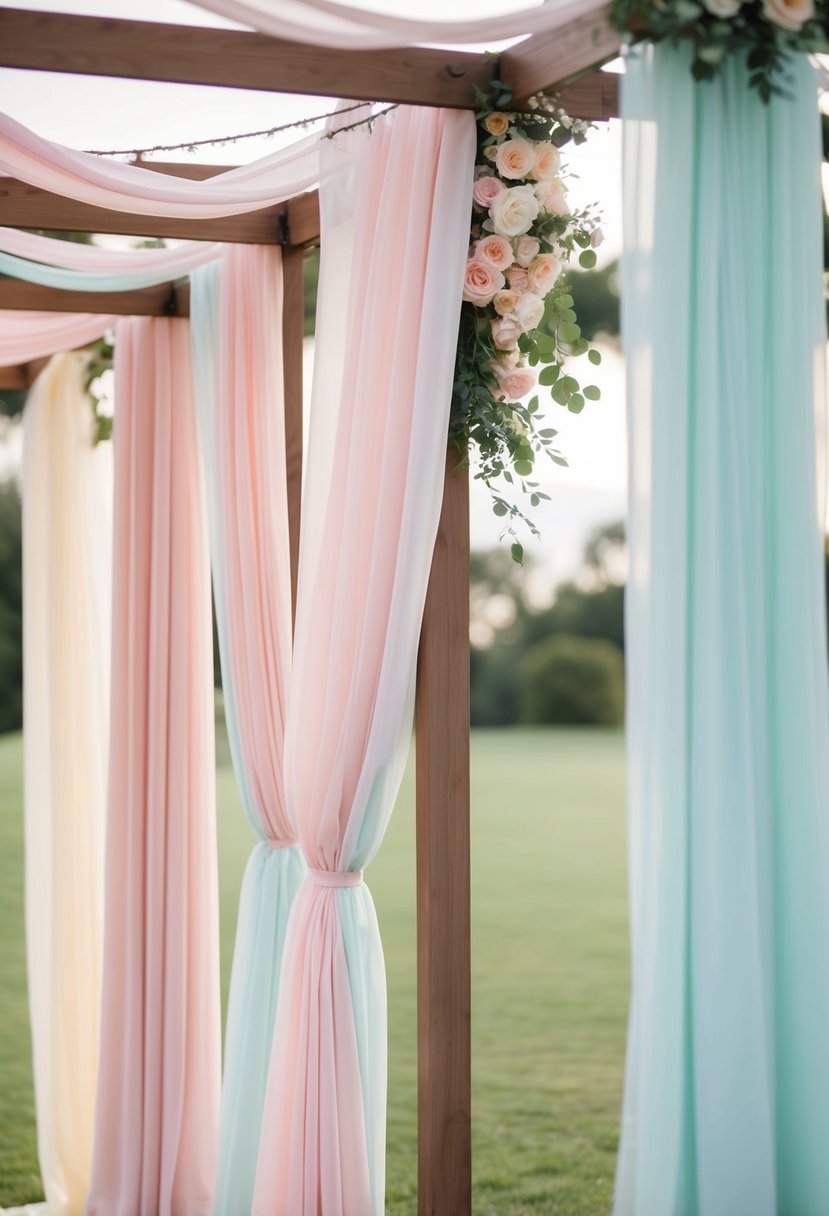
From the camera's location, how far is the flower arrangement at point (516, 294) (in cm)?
273

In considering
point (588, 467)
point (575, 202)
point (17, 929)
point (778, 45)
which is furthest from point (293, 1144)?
point (588, 467)

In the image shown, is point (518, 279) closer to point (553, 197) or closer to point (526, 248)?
point (526, 248)

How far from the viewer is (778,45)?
1.99 m

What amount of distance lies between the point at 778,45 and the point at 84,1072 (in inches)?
139

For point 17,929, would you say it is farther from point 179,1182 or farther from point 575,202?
point 575,202

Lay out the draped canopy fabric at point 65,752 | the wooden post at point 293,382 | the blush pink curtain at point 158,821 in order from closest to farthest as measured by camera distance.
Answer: the wooden post at point 293,382 → the blush pink curtain at point 158,821 → the draped canopy fabric at point 65,752

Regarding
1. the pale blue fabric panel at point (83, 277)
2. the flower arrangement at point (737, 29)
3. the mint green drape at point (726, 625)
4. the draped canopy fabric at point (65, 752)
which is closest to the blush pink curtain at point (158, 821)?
the pale blue fabric panel at point (83, 277)

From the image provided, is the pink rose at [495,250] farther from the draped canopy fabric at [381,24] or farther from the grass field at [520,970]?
the grass field at [520,970]

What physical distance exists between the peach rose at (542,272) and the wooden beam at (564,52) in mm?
278

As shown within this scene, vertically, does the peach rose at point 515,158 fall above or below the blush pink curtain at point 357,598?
above

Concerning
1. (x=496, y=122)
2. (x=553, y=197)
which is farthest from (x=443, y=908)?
(x=496, y=122)

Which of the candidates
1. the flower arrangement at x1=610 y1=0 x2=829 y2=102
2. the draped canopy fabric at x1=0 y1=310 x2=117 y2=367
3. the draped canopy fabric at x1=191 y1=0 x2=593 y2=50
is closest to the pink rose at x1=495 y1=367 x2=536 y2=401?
the draped canopy fabric at x1=191 y1=0 x2=593 y2=50

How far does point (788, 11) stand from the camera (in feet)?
6.49

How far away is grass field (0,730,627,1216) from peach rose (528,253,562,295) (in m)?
3.20
